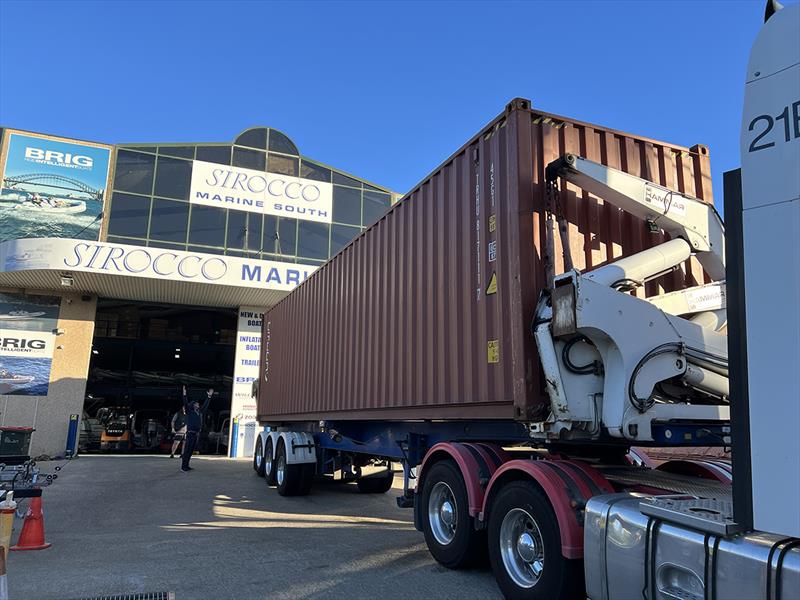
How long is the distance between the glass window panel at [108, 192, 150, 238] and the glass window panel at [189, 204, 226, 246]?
1430 millimetres

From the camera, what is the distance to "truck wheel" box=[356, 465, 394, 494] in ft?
37.3

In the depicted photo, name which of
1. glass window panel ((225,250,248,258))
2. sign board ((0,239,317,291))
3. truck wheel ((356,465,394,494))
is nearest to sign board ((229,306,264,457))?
sign board ((0,239,317,291))

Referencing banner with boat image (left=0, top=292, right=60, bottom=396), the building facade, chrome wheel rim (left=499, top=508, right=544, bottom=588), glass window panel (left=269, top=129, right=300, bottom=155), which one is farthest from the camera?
glass window panel (left=269, top=129, right=300, bottom=155)

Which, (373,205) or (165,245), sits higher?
(373,205)

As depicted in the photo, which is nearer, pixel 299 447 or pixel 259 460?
pixel 299 447

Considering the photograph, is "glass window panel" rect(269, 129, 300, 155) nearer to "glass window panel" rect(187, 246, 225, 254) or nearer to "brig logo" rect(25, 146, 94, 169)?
"glass window panel" rect(187, 246, 225, 254)

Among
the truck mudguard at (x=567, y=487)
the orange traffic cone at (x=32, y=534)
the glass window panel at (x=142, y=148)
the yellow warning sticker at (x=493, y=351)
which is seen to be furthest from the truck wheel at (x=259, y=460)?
the glass window panel at (x=142, y=148)

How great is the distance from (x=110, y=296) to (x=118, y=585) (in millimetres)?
16162

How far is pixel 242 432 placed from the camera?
64.1 feet

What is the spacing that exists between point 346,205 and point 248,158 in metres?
3.74

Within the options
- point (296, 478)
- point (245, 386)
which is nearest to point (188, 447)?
point (245, 386)

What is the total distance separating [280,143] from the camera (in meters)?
21.2

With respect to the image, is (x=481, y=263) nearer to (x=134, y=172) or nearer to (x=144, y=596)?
(x=144, y=596)

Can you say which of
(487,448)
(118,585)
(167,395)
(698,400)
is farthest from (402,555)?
(167,395)
